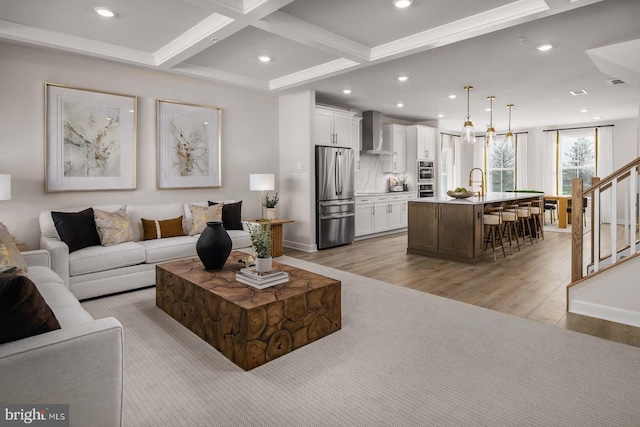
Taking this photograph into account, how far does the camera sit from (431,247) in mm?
5680

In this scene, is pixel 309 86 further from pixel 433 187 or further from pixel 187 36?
pixel 433 187

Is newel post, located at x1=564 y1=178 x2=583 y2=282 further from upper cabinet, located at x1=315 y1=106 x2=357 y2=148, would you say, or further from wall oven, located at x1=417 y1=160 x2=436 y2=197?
wall oven, located at x1=417 y1=160 x2=436 y2=197

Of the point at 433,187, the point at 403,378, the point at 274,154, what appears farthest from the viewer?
the point at 433,187

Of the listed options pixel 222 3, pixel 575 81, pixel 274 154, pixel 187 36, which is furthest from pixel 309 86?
pixel 575 81

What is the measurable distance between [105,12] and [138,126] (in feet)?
5.35

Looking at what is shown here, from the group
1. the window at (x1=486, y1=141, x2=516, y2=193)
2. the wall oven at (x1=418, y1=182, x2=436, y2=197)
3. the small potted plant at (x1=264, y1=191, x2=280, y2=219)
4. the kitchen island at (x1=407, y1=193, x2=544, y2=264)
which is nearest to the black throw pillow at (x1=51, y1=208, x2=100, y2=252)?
the small potted plant at (x1=264, y1=191, x2=280, y2=219)

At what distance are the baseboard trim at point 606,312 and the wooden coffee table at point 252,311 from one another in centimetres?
208

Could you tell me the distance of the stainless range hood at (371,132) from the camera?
764 cm

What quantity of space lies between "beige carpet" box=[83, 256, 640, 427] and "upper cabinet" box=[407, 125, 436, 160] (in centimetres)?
591

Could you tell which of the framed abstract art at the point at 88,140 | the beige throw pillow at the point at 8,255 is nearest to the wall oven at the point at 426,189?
the framed abstract art at the point at 88,140

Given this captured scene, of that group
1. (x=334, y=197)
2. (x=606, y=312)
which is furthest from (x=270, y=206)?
(x=606, y=312)

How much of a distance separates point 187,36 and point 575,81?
5.37 m

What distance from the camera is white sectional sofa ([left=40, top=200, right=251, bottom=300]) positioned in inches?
141

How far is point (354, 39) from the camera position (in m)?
4.12
